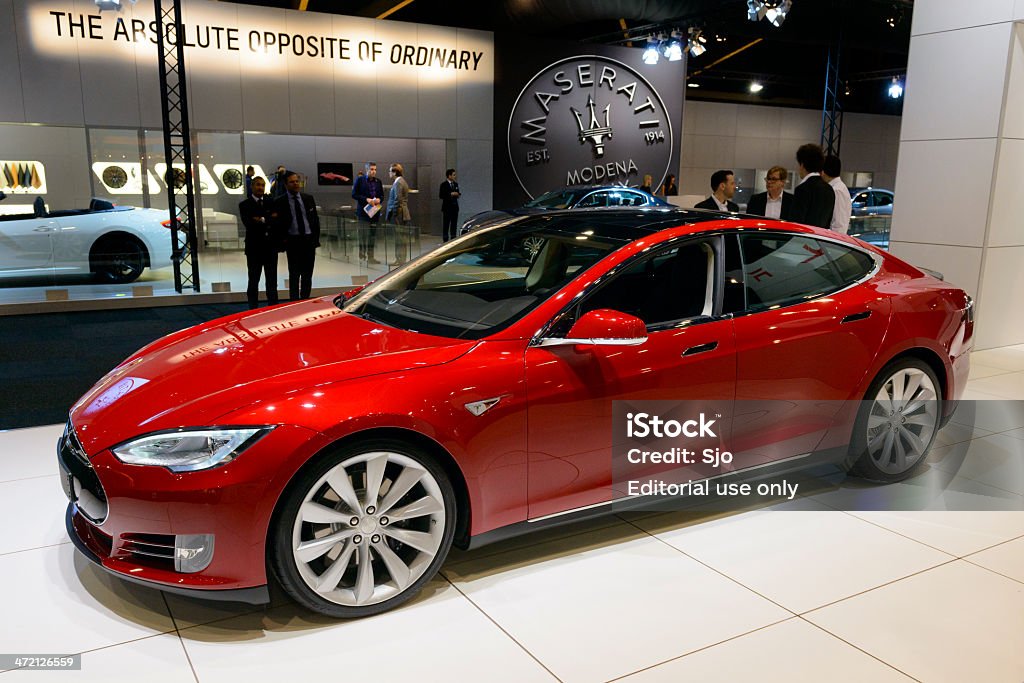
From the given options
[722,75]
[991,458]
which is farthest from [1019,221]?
[722,75]

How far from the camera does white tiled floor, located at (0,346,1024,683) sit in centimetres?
241

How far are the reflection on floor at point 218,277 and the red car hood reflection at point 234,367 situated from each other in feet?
19.3

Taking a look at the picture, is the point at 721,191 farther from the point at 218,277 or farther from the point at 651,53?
the point at 651,53

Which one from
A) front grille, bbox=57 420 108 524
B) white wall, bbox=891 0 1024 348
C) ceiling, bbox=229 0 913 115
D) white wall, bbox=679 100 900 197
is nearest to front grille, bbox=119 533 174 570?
front grille, bbox=57 420 108 524

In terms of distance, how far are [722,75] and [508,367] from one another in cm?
2378

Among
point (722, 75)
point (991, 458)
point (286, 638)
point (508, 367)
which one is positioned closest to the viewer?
point (286, 638)

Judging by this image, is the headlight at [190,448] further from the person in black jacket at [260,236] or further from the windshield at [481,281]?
the person in black jacket at [260,236]

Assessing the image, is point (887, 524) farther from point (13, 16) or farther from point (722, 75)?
point (722, 75)

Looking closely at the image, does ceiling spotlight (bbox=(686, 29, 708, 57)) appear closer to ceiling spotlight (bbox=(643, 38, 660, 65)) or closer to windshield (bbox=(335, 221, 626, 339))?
ceiling spotlight (bbox=(643, 38, 660, 65))

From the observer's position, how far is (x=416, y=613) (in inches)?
105

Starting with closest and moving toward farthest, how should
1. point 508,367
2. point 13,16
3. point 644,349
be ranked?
point 508,367 → point 644,349 → point 13,16

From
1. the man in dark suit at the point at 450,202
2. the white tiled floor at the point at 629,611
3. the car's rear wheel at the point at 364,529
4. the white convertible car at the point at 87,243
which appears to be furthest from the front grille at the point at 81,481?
the man in dark suit at the point at 450,202

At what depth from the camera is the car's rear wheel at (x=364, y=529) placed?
2439 millimetres

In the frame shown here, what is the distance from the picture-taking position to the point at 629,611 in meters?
2.72
